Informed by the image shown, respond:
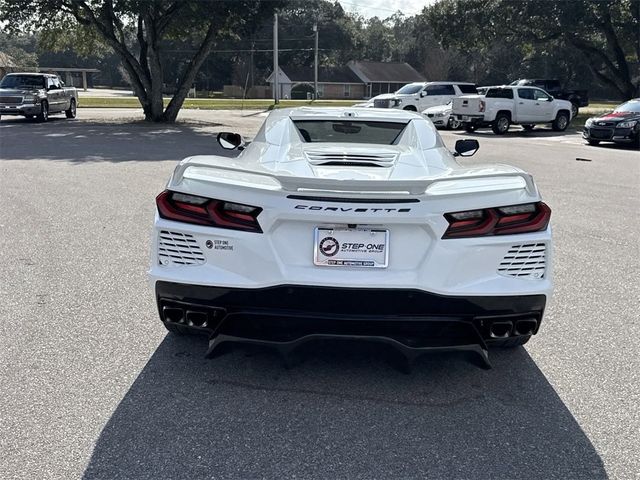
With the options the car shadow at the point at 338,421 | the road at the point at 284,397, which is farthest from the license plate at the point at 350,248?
the road at the point at 284,397

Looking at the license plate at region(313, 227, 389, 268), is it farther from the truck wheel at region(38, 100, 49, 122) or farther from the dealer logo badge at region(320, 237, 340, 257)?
the truck wheel at region(38, 100, 49, 122)

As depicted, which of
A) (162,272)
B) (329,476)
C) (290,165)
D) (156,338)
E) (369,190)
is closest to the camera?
(329,476)

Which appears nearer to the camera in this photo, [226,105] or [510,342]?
[510,342]

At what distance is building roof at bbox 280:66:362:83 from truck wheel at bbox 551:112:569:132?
57.3 m

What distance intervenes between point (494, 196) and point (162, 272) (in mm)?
1859

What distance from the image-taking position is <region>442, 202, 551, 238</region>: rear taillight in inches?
129

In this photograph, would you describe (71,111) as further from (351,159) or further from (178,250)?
(178,250)

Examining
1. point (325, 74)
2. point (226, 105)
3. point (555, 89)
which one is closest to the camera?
point (555, 89)

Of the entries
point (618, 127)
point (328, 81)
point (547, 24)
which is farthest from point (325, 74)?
point (618, 127)

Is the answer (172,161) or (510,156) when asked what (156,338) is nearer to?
(172,161)

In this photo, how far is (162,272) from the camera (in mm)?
3443

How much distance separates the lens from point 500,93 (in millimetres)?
25297

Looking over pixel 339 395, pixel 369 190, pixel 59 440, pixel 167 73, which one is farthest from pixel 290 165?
pixel 167 73

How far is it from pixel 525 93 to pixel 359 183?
2435cm
